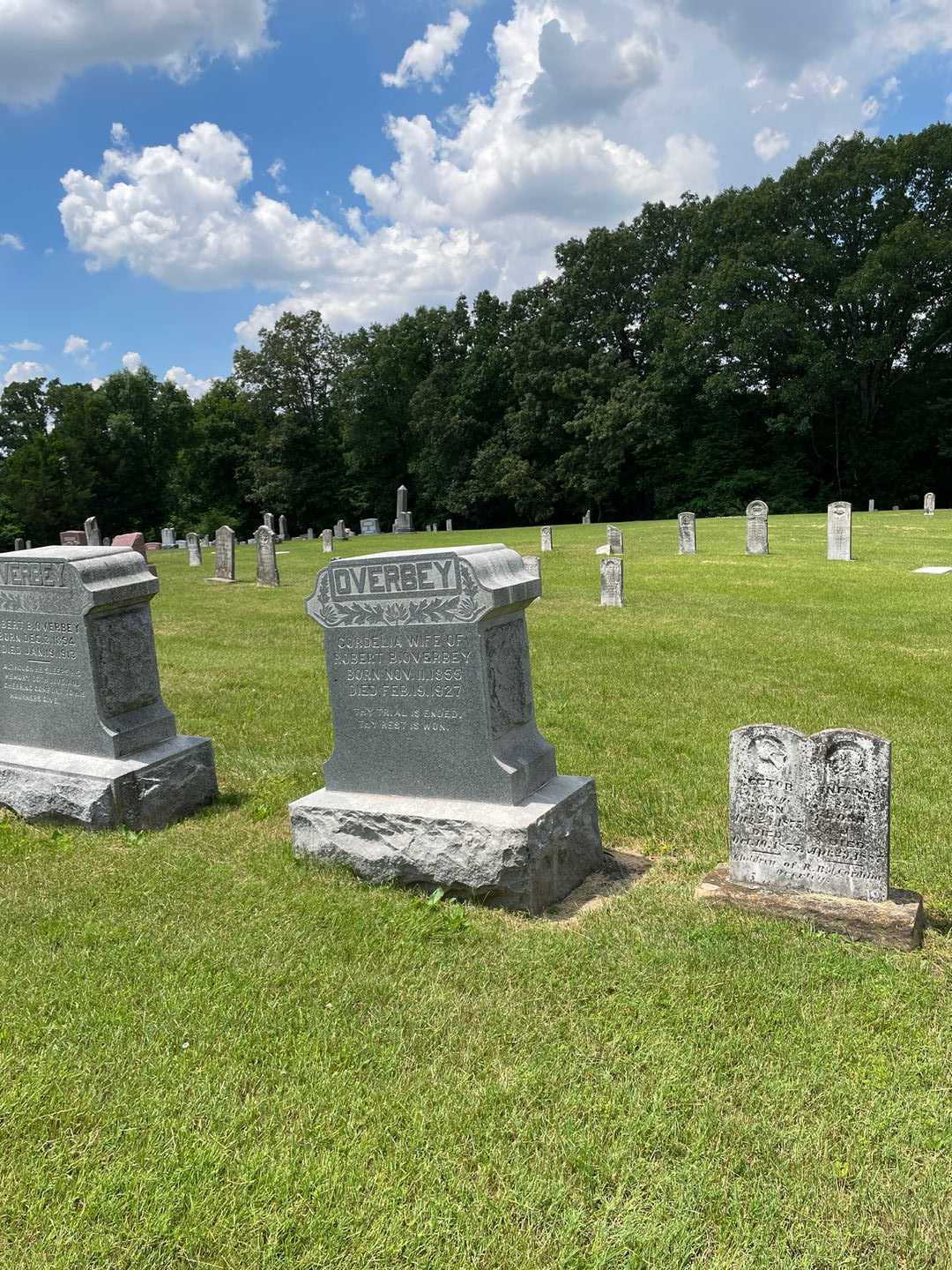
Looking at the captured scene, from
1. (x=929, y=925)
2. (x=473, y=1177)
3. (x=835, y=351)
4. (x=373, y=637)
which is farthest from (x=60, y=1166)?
(x=835, y=351)

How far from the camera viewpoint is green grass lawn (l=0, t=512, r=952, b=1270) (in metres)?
2.28

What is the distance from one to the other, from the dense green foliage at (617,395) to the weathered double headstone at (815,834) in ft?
123

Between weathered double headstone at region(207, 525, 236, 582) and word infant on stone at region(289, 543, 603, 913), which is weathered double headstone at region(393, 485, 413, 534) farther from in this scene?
word infant on stone at region(289, 543, 603, 913)

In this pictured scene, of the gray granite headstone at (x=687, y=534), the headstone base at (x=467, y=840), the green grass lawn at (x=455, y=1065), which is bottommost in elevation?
the green grass lawn at (x=455, y=1065)

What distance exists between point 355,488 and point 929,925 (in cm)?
4983

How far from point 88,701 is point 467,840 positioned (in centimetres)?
285

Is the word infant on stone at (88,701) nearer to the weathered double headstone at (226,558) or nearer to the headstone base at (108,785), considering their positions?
the headstone base at (108,785)

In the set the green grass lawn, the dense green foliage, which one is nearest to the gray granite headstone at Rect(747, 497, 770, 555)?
the green grass lawn

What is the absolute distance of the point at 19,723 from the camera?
5.88m

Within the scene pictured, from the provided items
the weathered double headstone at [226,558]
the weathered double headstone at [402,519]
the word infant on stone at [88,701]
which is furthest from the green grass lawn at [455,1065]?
the weathered double headstone at [402,519]

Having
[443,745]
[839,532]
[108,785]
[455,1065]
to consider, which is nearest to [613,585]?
[839,532]

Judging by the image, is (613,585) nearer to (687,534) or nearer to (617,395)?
(687,534)

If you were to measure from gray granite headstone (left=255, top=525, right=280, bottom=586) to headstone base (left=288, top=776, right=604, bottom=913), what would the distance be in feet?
49.7

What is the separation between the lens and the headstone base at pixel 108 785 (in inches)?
209
